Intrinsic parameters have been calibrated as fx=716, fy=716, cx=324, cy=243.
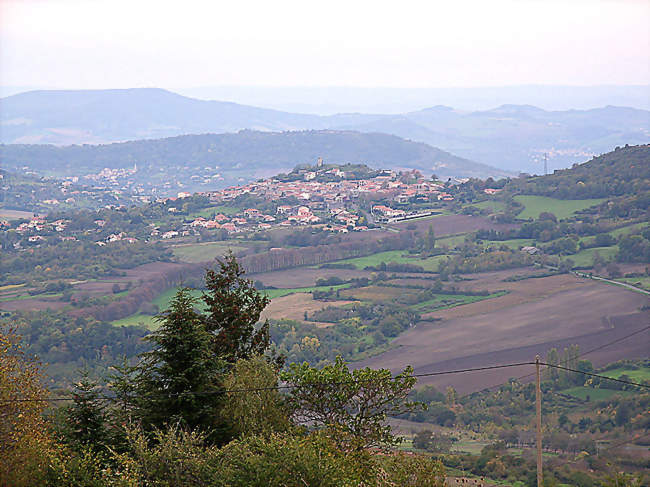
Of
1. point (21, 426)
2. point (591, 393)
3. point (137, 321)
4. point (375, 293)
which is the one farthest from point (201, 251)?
point (21, 426)

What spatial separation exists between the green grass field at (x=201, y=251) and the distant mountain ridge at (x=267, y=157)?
111944 millimetres

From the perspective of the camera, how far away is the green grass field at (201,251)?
66000 mm

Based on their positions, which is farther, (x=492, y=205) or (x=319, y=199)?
(x=319, y=199)

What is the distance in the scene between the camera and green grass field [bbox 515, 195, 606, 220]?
239 feet

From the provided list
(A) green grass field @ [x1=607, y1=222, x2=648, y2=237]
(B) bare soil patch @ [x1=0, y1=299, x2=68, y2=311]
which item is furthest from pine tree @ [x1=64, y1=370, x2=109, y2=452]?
(A) green grass field @ [x1=607, y1=222, x2=648, y2=237]

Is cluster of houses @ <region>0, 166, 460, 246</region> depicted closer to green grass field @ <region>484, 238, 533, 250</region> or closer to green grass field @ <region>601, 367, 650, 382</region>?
green grass field @ <region>484, 238, 533, 250</region>

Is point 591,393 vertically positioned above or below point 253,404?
below

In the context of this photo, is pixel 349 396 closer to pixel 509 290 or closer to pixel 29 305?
pixel 509 290

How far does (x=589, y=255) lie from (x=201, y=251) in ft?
116

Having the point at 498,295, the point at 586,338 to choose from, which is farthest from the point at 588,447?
the point at 498,295

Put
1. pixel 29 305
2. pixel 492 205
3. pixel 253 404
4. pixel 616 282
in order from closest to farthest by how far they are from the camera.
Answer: pixel 253 404 < pixel 616 282 < pixel 29 305 < pixel 492 205

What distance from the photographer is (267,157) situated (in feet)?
637

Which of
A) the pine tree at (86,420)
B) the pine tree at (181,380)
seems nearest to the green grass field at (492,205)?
the pine tree at (181,380)

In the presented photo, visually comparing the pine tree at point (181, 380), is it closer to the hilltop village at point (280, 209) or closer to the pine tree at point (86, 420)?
the pine tree at point (86, 420)
